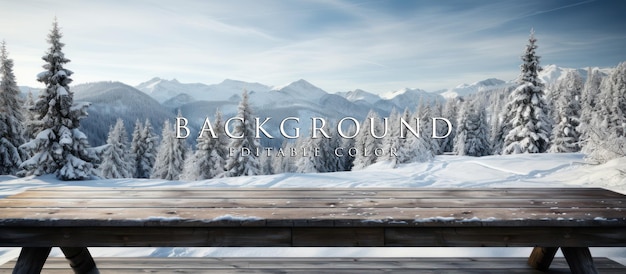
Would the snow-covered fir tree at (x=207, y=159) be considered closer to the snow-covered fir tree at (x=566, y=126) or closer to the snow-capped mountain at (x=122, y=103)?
the snow-covered fir tree at (x=566, y=126)

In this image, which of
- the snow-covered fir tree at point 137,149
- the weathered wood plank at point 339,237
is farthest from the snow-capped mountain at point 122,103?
the weathered wood plank at point 339,237

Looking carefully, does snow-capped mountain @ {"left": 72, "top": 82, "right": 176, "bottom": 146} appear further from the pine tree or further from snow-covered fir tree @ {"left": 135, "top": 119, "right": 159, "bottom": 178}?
the pine tree

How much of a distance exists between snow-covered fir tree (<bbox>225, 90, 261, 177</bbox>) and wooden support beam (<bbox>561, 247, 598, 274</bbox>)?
76.4 ft

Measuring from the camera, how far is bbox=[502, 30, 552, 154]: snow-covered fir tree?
2417cm

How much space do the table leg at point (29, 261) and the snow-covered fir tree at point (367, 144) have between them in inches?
1481

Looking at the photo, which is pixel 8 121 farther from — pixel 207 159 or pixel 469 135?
pixel 469 135

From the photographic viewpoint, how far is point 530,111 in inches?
974

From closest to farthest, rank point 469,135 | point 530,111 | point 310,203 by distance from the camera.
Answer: point 310,203 < point 530,111 < point 469,135

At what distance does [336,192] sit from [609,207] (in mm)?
1842

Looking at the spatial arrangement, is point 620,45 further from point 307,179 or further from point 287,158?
point 287,158

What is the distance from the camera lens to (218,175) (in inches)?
1054

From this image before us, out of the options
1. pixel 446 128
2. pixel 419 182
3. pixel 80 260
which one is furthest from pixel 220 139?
pixel 446 128

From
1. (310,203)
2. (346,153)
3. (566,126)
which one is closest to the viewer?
(310,203)

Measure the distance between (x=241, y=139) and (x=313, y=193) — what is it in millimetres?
23437
